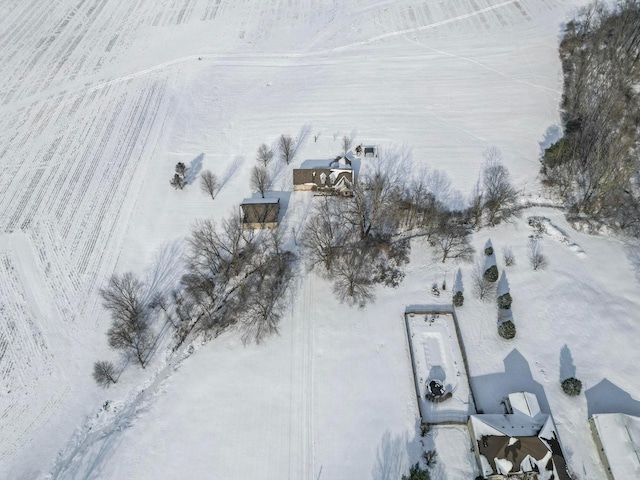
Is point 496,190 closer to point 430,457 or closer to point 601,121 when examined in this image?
point 601,121

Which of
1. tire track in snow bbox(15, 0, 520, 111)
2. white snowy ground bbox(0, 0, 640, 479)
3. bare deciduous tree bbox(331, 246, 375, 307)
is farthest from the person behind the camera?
tire track in snow bbox(15, 0, 520, 111)

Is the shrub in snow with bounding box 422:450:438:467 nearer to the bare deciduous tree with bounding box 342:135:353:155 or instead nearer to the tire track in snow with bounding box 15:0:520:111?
the bare deciduous tree with bounding box 342:135:353:155

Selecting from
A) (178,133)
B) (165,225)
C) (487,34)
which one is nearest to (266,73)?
(178,133)

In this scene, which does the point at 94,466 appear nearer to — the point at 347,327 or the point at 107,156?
the point at 347,327

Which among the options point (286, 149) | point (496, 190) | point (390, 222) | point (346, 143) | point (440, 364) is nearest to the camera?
point (440, 364)

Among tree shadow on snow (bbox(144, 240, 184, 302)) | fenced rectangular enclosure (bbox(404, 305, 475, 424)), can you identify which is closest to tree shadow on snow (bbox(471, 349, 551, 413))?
fenced rectangular enclosure (bbox(404, 305, 475, 424))

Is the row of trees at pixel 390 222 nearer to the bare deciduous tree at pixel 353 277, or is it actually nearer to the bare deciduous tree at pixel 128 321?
the bare deciduous tree at pixel 353 277

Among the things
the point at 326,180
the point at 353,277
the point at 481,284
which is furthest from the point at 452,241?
the point at 326,180

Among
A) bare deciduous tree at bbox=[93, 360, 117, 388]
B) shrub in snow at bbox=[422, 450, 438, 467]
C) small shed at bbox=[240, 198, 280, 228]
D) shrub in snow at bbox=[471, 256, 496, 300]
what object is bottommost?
shrub in snow at bbox=[422, 450, 438, 467]
